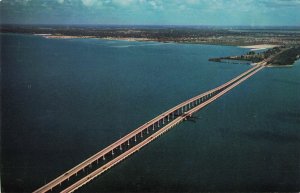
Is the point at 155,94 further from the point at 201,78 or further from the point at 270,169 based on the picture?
the point at 270,169

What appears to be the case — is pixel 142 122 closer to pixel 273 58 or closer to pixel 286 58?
pixel 286 58

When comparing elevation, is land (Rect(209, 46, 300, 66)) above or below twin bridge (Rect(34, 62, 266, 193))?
above

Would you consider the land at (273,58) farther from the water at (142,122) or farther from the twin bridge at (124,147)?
the twin bridge at (124,147)

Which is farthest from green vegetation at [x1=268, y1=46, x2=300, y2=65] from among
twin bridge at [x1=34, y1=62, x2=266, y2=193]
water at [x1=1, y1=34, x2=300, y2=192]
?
twin bridge at [x1=34, y1=62, x2=266, y2=193]

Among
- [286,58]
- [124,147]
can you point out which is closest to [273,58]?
[286,58]

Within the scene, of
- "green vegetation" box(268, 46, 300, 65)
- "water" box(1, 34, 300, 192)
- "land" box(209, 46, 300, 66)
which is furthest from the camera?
"land" box(209, 46, 300, 66)

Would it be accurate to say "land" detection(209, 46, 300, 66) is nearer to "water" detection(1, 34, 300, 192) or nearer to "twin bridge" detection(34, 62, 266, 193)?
"water" detection(1, 34, 300, 192)

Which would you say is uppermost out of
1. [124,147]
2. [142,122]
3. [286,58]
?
[286,58]
